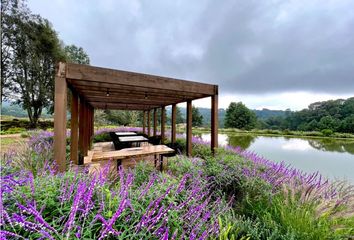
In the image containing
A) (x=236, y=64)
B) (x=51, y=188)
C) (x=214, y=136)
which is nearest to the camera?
(x=51, y=188)

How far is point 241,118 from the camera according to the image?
126 feet

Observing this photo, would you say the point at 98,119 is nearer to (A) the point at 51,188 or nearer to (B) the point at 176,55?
(B) the point at 176,55

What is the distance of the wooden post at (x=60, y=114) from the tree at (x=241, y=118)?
37651 millimetres

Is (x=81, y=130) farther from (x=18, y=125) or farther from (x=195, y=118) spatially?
(x=195, y=118)

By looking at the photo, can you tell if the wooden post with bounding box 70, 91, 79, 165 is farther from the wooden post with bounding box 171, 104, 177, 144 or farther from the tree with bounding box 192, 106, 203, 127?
the tree with bounding box 192, 106, 203, 127

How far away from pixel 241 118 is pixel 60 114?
38545mm

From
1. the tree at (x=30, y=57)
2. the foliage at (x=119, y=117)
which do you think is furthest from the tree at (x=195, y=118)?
the tree at (x=30, y=57)

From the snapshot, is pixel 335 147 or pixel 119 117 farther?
pixel 119 117

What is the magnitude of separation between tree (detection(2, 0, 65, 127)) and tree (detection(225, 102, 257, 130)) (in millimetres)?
31814

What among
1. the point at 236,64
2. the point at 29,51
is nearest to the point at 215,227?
the point at 236,64

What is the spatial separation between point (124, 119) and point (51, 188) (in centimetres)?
2345

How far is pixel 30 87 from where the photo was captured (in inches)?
658

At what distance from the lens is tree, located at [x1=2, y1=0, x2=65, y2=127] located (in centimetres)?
1532

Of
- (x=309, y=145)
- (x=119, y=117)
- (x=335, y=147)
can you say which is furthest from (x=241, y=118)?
(x=335, y=147)
